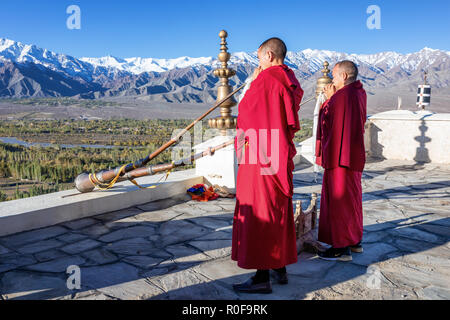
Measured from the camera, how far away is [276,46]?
2.95 meters

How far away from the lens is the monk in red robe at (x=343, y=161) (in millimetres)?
3428

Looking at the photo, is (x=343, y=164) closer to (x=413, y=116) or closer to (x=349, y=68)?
(x=349, y=68)

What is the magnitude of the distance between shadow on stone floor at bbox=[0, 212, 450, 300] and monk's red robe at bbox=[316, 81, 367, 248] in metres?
0.31

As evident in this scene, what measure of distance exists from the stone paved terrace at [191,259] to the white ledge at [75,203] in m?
0.13

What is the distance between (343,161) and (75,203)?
10.1 ft

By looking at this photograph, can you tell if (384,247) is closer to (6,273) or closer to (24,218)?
(6,273)

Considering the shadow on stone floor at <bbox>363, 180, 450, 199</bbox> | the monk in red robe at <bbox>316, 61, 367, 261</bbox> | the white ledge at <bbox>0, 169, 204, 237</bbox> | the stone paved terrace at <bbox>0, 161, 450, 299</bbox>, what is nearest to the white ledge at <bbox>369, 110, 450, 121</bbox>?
the shadow on stone floor at <bbox>363, 180, 450, 199</bbox>

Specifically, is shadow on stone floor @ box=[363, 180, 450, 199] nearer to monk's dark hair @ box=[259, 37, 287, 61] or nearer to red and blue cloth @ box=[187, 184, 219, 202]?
red and blue cloth @ box=[187, 184, 219, 202]

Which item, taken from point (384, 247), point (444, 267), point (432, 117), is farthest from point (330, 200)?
point (432, 117)

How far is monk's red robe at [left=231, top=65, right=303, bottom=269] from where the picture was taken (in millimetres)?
2877

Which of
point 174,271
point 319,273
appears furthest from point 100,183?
point 319,273

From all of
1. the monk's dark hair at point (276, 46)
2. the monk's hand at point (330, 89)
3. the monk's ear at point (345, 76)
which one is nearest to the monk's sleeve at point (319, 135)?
the monk's hand at point (330, 89)
